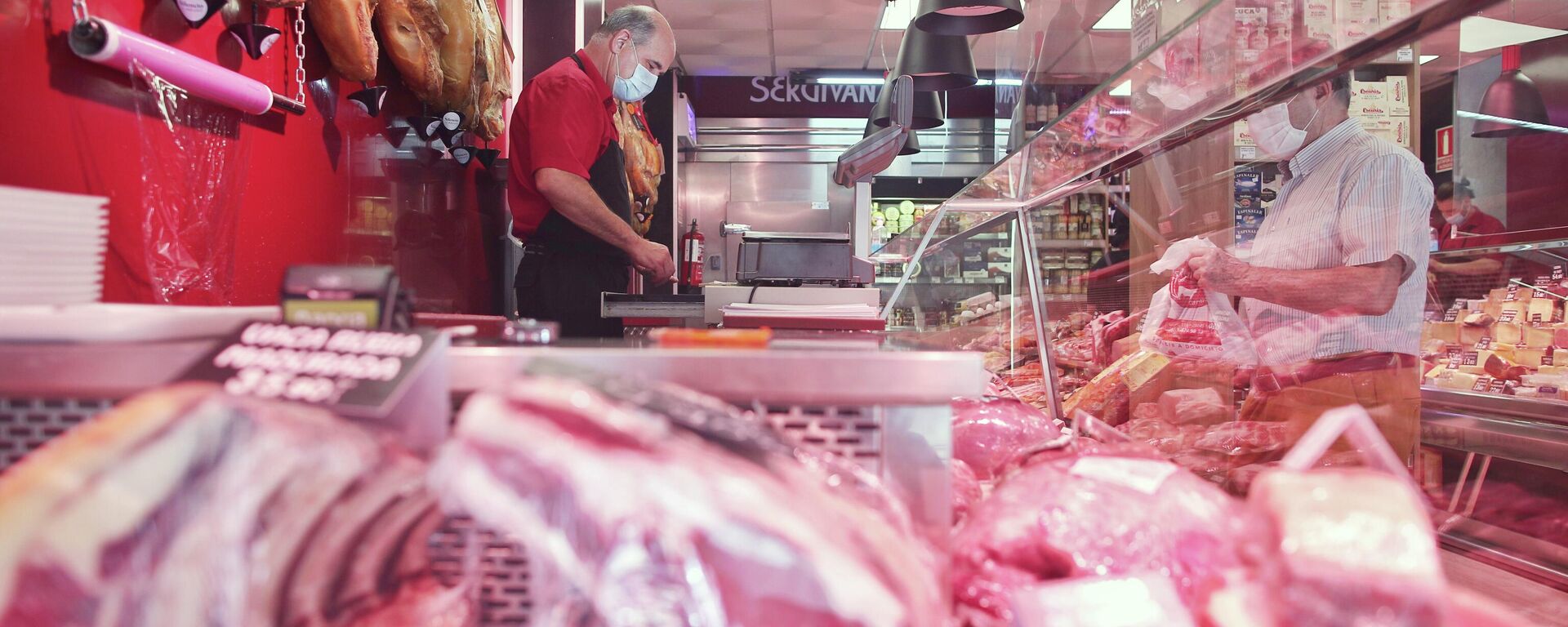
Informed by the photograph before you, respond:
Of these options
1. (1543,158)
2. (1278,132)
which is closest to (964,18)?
(1278,132)

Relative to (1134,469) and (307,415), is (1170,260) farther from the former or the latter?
(307,415)

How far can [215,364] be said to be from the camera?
44 cm

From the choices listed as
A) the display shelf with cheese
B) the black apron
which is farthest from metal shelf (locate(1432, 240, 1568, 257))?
the black apron

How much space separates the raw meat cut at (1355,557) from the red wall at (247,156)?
54.7 inches

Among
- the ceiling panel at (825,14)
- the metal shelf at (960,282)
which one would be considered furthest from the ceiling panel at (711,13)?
the metal shelf at (960,282)

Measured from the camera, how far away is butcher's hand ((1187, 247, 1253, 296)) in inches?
80.3

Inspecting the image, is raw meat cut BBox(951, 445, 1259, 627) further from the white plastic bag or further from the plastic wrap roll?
the white plastic bag

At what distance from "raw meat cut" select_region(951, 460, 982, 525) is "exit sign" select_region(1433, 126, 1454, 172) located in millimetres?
5637

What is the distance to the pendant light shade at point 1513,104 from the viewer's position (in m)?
3.87

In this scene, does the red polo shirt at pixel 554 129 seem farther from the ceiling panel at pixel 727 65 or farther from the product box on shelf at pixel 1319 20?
the ceiling panel at pixel 727 65

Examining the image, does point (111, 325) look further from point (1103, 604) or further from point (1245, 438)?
point (1245, 438)

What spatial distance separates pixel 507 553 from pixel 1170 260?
6.22 ft

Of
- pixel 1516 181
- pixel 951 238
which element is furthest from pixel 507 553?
pixel 1516 181

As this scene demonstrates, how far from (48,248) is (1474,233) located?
169 inches
